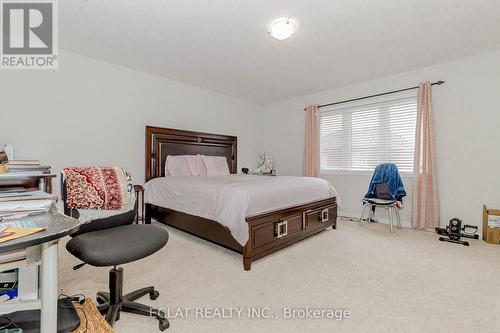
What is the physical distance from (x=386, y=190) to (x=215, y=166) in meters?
2.85

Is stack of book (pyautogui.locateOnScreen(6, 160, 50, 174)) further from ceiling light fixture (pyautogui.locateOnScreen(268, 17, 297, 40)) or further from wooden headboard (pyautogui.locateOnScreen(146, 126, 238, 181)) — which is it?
ceiling light fixture (pyautogui.locateOnScreen(268, 17, 297, 40))

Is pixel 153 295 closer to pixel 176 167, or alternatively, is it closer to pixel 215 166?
pixel 176 167

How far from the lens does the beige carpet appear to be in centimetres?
151

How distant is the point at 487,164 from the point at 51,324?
4.49 metres

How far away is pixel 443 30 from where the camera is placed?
2570 millimetres

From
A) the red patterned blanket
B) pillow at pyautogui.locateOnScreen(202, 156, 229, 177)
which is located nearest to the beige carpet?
the red patterned blanket

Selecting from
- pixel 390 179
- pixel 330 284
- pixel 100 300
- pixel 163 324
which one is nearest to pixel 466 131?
pixel 390 179

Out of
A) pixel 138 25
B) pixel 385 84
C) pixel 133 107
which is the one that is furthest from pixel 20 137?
pixel 385 84

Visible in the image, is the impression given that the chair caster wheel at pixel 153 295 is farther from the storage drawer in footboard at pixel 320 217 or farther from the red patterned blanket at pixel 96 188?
the storage drawer in footboard at pixel 320 217

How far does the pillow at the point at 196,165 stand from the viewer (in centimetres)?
402

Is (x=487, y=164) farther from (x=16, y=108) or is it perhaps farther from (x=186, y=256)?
(x=16, y=108)

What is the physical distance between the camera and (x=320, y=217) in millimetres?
3180

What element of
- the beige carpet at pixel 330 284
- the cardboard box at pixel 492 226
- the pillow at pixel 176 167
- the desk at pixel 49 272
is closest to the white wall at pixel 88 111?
the pillow at pixel 176 167

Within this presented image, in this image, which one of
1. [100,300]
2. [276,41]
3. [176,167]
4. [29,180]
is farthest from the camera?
[176,167]
